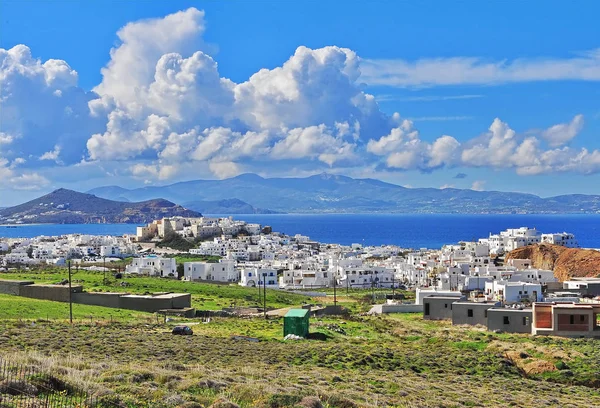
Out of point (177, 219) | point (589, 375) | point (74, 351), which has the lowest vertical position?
point (589, 375)

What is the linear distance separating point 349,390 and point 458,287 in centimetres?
5810

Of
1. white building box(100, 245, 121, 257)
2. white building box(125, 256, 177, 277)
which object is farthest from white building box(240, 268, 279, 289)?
white building box(100, 245, 121, 257)

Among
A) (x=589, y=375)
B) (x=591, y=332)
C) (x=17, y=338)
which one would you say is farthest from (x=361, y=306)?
(x=17, y=338)

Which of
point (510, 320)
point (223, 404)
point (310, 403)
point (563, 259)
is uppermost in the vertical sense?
point (563, 259)

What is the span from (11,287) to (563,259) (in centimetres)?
6553

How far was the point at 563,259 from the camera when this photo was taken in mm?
88125

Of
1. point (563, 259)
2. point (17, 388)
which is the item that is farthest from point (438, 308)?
point (563, 259)

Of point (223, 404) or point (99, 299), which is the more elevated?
point (223, 404)

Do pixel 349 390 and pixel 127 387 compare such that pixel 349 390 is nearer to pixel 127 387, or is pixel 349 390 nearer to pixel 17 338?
pixel 127 387

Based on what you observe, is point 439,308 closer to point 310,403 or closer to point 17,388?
point 310,403

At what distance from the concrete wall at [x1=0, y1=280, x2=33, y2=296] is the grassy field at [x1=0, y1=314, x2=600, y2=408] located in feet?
57.3

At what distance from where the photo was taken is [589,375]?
91.7ft

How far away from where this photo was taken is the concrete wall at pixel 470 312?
44.7 m

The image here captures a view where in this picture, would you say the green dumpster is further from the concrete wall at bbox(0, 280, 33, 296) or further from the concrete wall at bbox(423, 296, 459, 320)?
the concrete wall at bbox(0, 280, 33, 296)
